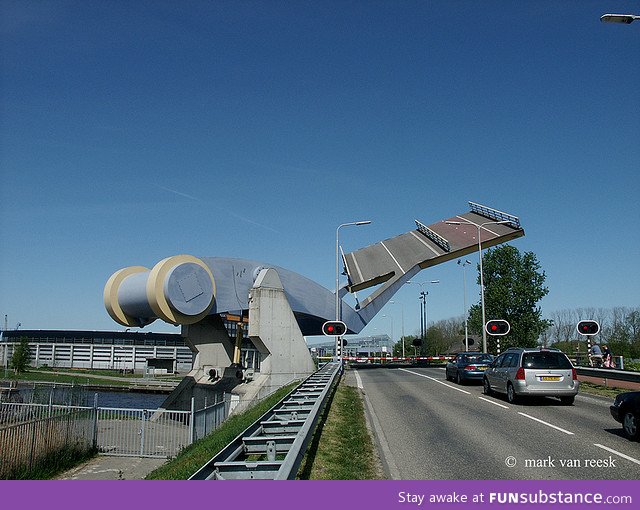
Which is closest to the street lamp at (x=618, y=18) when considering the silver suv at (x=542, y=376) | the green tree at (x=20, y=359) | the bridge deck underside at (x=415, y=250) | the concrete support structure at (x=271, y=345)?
the silver suv at (x=542, y=376)

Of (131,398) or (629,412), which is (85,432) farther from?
(131,398)

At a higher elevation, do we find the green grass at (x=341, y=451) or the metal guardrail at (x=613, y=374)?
the metal guardrail at (x=613, y=374)

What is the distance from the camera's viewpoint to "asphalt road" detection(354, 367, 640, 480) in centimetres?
820

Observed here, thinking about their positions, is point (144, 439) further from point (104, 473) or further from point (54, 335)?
point (54, 335)

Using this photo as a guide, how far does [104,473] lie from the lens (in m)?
19.9

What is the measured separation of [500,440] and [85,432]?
678 inches

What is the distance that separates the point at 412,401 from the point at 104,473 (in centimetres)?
1095

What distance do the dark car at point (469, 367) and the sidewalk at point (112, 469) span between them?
1263 centimetres

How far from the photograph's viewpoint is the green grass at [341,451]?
25.6 feet

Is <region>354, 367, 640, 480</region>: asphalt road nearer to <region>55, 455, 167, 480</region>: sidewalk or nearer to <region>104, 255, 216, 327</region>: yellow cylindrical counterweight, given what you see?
<region>55, 455, 167, 480</region>: sidewalk

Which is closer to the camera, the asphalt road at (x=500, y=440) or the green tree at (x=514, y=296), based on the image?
the asphalt road at (x=500, y=440)

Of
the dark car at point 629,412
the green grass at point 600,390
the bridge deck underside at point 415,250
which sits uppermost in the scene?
the bridge deck underside at point 415,250

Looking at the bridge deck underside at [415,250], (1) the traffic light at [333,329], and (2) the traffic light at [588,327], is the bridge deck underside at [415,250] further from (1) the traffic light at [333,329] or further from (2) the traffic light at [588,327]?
(2) the traffic light at [588,327]

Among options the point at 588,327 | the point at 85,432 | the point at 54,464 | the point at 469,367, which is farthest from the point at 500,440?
the point at 85,432
